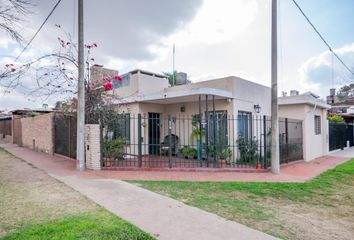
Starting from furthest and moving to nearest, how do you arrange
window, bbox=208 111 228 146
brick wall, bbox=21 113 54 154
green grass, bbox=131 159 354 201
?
brick wall, bbox=21 113 54 154 < window, bbox=208 111 228 146 < green grass, bbox=131 159 354 201

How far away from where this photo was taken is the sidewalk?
349 centimetres

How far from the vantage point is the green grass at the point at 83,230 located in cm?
325

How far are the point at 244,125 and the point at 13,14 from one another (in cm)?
989

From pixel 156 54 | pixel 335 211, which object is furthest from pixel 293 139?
pixel 156 54

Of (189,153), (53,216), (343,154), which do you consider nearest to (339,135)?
(343,154)

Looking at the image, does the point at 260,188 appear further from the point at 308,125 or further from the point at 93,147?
the point at 308,125

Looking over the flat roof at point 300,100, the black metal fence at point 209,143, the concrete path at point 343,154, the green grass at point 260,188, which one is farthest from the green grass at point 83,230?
the concrete path at point 343,154

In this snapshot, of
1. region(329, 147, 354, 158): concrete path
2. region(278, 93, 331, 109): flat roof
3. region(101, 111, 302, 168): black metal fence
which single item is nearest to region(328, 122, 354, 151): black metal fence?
region(329, 147, 354, 158): concrete path

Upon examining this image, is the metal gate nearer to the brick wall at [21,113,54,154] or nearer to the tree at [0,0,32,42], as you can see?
the brick wall at [21,113,54,154]

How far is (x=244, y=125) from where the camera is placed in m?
11.6

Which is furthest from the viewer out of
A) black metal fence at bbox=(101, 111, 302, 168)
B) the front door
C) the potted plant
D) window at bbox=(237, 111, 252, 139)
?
the front door

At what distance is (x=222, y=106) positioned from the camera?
1136 cm

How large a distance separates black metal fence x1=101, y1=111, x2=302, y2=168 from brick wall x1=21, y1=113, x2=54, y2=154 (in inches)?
180

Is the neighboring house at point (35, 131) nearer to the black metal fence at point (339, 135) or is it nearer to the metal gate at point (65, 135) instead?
the metal gate at point (65, 135)
